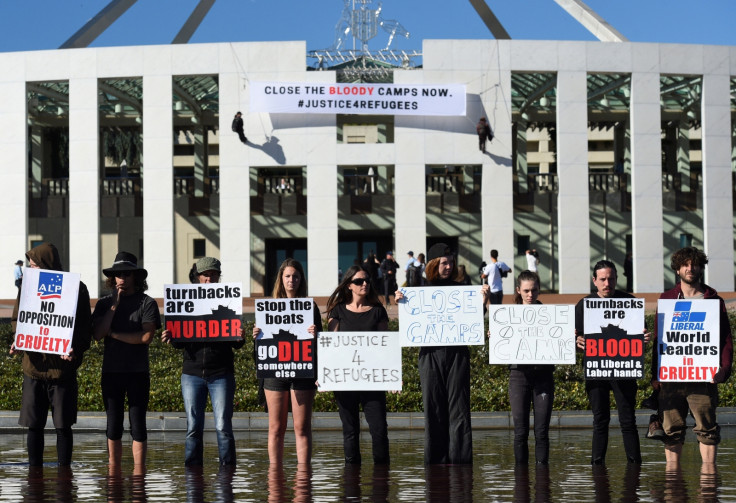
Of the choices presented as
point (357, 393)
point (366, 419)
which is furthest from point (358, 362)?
point (366, 419)

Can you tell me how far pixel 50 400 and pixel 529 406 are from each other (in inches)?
162

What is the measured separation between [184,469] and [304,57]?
3246 cm

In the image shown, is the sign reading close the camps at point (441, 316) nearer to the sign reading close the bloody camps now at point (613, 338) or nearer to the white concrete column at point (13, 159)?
the sign reading close the bloody camps now at point (613, 338)

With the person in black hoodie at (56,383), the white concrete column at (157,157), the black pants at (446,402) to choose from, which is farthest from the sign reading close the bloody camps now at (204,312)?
the white concrete column at (157,157)

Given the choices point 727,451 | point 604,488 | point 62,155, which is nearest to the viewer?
point 604,488

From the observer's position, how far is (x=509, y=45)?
41344 mm

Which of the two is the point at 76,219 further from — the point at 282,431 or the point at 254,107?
the point at 282,431

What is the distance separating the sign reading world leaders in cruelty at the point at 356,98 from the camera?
4069cm

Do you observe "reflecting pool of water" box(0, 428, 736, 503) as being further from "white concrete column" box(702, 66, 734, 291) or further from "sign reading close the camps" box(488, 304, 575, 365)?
"white concrete column" box(702, 66, 734, 291)

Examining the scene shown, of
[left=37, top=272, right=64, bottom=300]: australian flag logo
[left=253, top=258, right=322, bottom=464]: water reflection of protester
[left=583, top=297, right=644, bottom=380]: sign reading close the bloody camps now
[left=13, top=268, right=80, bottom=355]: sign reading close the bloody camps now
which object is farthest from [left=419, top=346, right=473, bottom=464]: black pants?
[left=37, top=272, right=64, bottom=300]: australian flag logo

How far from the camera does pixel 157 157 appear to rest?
41.5m

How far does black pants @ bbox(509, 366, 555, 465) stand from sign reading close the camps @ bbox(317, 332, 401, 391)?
1051 millimetres

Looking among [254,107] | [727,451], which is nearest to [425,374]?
[727,451]

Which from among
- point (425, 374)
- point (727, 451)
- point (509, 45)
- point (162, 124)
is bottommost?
point (727, 451)
